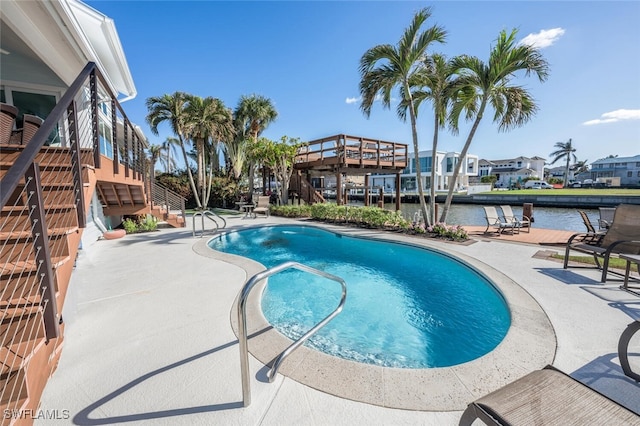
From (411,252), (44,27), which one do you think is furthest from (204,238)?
(411,252)

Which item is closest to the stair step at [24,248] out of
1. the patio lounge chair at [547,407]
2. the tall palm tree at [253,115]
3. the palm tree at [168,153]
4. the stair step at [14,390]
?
the stair step at [14,390]

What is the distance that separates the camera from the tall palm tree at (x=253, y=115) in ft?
68.5

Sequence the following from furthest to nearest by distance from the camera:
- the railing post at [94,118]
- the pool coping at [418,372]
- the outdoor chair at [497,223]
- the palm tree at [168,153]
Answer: the palm tree at [168,153] → the outdoor chair at [497,223] → the railing post at [94,118] → the pool coping at [418,372]

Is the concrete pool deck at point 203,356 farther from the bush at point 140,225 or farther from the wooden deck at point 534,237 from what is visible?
the bush at point 140,225

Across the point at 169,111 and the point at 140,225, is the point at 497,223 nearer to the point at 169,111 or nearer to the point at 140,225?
the point at 140,225

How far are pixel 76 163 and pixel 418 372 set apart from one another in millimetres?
4004

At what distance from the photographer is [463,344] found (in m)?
3.46

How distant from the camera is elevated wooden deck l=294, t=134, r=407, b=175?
13414 millimetres

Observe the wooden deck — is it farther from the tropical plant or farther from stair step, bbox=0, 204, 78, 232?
stair step, bbox=0, 204, 78, 232

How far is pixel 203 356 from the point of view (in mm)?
2508

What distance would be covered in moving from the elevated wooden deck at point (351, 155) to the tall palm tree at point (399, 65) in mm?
3653

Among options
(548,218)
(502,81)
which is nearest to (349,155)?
(502,81)

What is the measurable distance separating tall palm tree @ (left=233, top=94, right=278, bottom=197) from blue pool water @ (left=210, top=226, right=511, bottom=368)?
640 inches

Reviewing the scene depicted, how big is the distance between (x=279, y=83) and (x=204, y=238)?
13.6 metres
